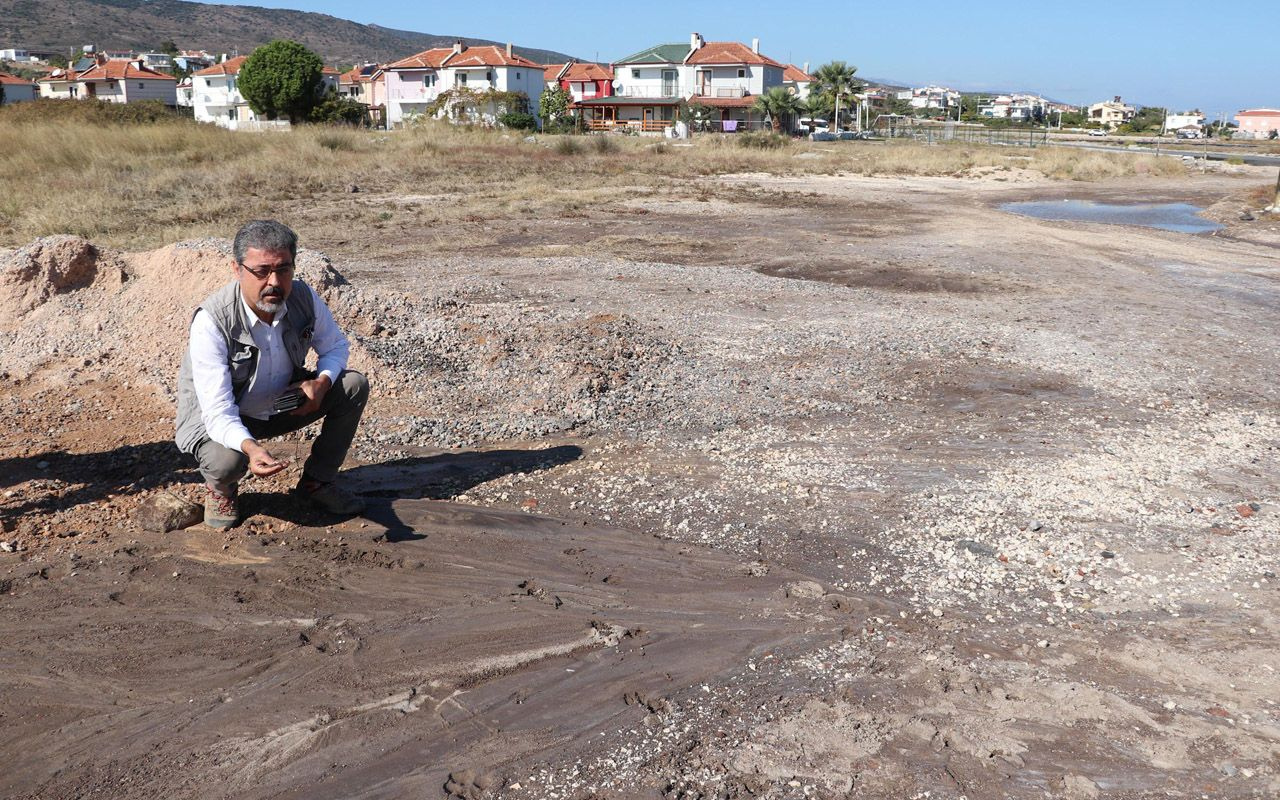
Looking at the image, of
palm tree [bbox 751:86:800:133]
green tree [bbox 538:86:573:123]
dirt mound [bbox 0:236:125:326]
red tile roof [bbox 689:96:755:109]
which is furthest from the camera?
red tile roof [bbox 689:96:755:109]

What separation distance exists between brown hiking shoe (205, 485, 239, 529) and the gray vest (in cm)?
25

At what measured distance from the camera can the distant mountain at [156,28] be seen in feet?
493

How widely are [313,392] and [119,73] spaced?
9504 cm

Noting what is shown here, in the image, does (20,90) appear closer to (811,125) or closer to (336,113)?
(336,113)

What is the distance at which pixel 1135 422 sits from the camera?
691 cm

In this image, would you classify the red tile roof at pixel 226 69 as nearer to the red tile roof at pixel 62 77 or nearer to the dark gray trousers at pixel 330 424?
the red tile roof at pixel 62 77

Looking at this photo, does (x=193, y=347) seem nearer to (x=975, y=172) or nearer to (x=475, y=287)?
(x=475, y=287)

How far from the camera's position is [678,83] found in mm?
72125

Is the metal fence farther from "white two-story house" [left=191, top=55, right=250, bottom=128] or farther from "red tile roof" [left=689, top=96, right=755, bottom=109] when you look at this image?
"white two-story house" [left=191, top=55, right=250, bottom=128]

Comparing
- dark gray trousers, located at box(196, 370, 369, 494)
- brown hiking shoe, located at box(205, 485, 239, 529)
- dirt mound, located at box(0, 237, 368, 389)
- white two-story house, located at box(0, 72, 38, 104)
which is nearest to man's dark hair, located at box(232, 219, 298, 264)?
dark gray trousers, located at box(196, 370, 369, 494)

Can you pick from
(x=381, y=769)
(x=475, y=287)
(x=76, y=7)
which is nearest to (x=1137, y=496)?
(x=381, y=769)

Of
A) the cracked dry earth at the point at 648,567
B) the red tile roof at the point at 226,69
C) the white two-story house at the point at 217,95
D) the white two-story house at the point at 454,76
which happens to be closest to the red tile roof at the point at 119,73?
the white two-story house at the point at 217,95

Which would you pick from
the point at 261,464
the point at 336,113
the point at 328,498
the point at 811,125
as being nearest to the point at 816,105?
the point at 811,125

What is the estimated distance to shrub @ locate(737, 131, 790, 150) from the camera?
1809 inches
